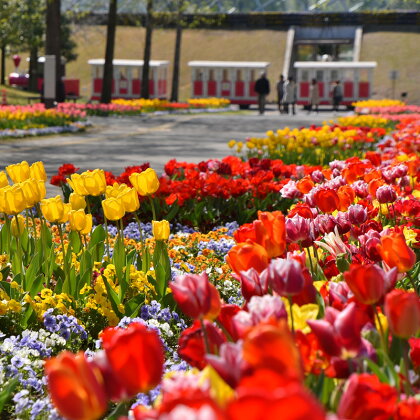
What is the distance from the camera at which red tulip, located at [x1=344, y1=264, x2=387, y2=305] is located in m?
1.84

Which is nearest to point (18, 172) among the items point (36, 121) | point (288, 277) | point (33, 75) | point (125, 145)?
point (288, 277)

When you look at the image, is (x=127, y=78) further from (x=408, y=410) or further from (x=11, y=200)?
(x=408, y=410)

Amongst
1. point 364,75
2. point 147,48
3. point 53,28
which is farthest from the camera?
point 364,75

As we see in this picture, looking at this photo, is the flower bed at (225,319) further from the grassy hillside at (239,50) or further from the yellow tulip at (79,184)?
the grassy hillside at (239,50)

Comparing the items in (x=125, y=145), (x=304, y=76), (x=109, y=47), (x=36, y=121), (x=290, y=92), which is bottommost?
(x=125, y=145)

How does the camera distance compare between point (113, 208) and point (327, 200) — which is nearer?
point (327, 200)

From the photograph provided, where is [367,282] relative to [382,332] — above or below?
above

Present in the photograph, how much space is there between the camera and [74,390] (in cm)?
128

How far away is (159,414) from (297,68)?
1926 inches

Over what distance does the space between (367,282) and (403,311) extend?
19cm

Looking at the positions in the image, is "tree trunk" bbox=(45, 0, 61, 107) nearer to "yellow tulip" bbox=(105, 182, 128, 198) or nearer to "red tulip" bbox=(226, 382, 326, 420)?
"yellow tulip" bbox=(105, 182, 128, 198)

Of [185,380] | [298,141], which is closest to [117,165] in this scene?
[298,141]

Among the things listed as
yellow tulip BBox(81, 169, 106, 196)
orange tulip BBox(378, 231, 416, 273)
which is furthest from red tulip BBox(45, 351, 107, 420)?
yellow tulip BBox(81, 169, 106, 196)

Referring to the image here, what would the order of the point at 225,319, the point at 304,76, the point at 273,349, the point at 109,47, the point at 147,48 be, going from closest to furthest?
the point at 273,349 → the point at 225,319 → the point at 109,47 → the point at 147,48 → the point at 304,76
